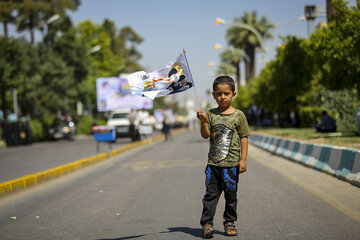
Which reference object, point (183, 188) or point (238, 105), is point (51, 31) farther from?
point (238, 105)

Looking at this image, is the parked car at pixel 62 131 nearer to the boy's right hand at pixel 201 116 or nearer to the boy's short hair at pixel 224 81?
the boy's short hair at pixel 224 81

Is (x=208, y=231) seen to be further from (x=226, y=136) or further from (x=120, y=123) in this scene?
(x=120, y=123)

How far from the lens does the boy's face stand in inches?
220

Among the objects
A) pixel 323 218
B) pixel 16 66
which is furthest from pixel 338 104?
pixel 16 66

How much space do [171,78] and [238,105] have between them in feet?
2.68

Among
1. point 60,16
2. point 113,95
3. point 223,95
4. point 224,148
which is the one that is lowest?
point 224,148

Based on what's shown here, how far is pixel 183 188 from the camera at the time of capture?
9945mm

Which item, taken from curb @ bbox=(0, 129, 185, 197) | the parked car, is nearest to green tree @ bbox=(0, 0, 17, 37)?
the parked car

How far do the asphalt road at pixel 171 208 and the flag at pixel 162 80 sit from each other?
157cm

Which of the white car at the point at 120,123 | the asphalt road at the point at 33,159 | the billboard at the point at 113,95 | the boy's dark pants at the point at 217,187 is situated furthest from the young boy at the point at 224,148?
the billboard at the point at 113,95

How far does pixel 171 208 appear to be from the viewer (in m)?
7.77

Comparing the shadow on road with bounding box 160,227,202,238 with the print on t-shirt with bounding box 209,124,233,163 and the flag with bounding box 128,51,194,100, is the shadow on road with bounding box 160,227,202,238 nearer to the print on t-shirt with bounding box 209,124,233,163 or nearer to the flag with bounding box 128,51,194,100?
the print on t-shirt with bounding box 209,124,233,163

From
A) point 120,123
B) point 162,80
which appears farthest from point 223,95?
point 120,123

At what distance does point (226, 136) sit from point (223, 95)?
0.42 metres
